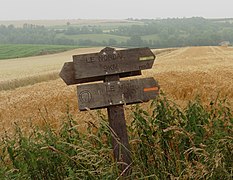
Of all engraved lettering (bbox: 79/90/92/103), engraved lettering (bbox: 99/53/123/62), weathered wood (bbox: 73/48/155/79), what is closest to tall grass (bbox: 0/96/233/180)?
engraved lettering (bbox: 79/90/92/103)

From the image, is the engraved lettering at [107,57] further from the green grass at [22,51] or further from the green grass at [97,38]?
the green grass at [97,38]

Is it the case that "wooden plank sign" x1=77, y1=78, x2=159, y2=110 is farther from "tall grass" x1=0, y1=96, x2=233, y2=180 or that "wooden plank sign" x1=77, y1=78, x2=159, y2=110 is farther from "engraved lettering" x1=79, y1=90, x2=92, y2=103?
"tall grass" x1=0, y1=96, x2=233, y2=180

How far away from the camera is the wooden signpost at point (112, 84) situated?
12.4 ft

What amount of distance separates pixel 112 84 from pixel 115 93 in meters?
0.09

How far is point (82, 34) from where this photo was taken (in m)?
119

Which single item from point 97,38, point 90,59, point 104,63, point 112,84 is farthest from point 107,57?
point 97,38

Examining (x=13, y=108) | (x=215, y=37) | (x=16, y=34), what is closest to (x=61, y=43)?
(x=16, y=34)

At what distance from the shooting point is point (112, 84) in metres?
3.81

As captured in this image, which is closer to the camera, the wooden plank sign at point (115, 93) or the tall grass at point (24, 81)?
the wooden plank sign at point (115, 93)

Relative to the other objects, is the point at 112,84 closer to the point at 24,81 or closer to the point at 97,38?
the point at 24,81

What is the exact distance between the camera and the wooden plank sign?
3.75m

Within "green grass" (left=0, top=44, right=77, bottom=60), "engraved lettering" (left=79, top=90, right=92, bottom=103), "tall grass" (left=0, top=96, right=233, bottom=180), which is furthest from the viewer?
"green grass" (left=0, top=44, right=77, bottom=60)

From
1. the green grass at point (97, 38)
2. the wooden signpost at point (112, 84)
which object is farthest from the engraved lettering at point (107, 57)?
the green grass at point (97, 38)

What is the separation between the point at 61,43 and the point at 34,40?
1187cm
